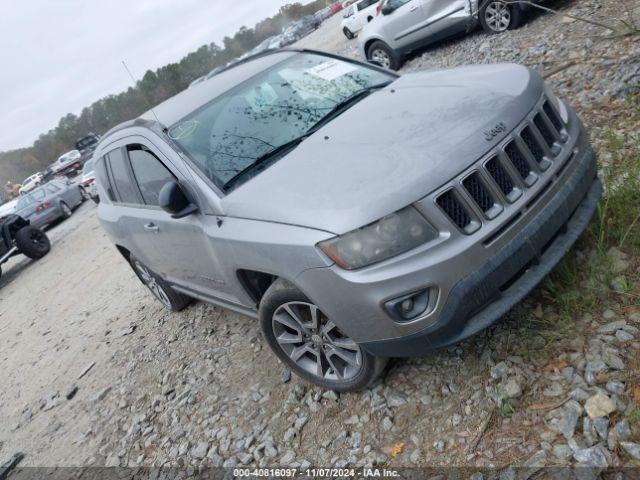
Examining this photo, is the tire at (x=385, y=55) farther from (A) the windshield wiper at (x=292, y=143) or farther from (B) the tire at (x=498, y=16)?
(A) the windshield wiper at (x=292, y=143)

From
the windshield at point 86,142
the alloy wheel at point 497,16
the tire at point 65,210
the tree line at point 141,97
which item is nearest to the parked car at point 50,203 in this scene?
the tire at point 65,210

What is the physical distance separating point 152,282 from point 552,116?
161 inches

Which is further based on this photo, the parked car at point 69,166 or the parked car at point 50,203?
the parked car at point 69,166

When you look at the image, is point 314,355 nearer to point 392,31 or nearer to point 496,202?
point 496,202

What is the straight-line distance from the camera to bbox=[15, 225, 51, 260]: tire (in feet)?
38.7

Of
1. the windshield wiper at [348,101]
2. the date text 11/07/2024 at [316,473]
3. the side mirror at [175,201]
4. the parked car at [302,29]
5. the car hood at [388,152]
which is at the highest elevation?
the parked car at [302,29]

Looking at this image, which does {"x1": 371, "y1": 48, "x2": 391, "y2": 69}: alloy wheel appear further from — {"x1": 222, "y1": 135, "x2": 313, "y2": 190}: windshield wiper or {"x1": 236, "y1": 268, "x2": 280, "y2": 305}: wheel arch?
{"x1": 236, "y1": 268, "x2": 280, "y2": 305}: wheel arch

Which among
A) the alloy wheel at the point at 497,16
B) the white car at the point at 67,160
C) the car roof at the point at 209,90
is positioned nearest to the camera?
the car roof at the point at 209,90

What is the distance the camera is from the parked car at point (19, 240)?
11.5 meters

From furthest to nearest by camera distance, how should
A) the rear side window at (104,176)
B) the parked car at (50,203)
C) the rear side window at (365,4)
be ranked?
the rear side window at (365,4), the parked car at (50,203), the rear side window at (104,176)

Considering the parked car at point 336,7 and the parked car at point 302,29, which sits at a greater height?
the parked car at point 336,7

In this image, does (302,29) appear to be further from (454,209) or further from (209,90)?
(454,209)

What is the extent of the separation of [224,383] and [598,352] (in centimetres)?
252

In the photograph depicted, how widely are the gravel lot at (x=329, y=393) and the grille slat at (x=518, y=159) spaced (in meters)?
0.82
